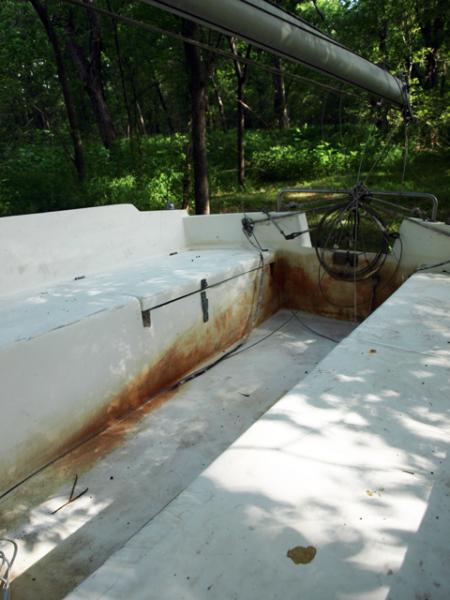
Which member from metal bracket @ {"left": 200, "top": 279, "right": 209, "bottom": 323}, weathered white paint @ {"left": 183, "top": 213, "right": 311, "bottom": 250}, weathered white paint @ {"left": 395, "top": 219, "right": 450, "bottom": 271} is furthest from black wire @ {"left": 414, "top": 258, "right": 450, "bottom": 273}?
metal bracket @ {"left": 200, "top": 279, "right": 209, "bottom": 323}

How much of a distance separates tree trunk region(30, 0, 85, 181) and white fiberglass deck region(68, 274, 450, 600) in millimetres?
10062

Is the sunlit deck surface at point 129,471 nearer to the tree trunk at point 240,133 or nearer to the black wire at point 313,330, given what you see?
the black wire at point 313,330

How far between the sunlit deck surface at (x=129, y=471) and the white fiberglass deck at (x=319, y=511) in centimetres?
88

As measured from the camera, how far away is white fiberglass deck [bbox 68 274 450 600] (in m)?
1.32

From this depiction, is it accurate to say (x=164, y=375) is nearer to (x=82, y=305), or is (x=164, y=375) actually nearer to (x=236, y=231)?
(x=82, y=305)

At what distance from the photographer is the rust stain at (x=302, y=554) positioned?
1.37 metres

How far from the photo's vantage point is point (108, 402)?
3.50 m

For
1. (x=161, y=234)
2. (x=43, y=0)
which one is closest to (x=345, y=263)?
(x=161, y=234)

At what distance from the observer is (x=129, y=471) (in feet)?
9.94

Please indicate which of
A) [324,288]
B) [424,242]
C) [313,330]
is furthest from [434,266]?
[313,330]

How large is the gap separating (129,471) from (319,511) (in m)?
1.84

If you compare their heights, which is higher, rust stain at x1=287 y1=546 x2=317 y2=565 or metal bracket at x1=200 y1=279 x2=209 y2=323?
metal bracket at x1=200 y1=279 x2=209 y2=323

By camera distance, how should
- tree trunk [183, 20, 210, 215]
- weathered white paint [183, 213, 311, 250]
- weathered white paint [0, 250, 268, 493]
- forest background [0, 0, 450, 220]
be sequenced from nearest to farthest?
weathered white paint [0, 250, 268, 493]
weathered white paint [183, 213, 311, 250]
tree trunk [183, 20, 210, 215]
forest background [0, 0, 450, 220]

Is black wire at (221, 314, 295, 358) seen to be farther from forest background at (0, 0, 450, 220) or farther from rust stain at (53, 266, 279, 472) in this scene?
forest background at (0, 0, 450, 220)
